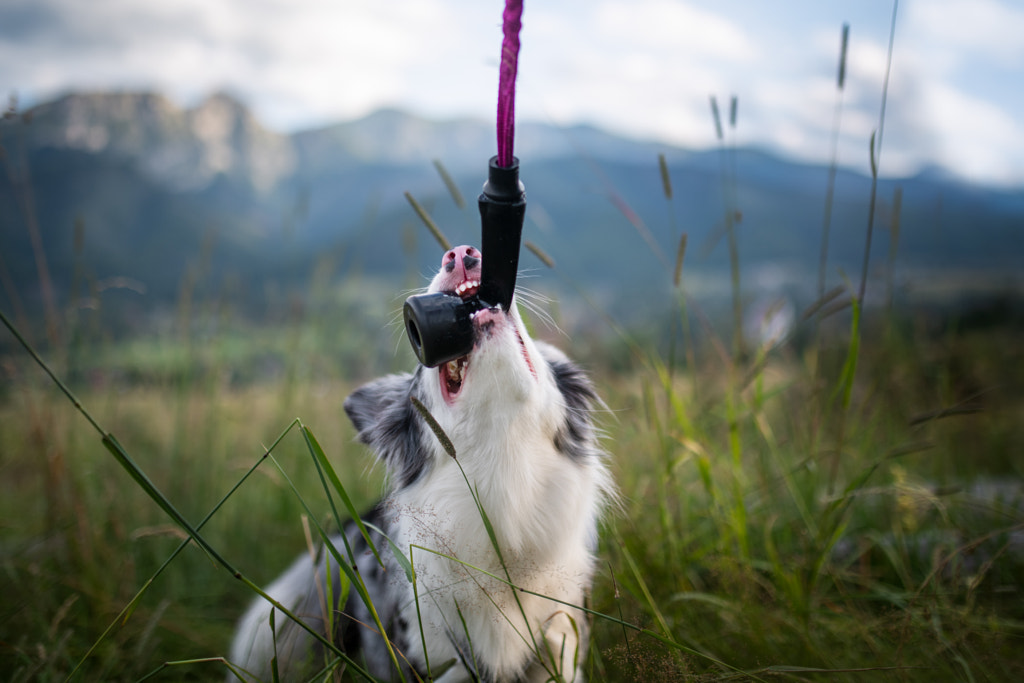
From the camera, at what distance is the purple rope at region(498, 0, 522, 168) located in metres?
1.00

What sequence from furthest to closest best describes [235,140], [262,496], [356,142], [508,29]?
[356,142], [235,140], [262,496], [508,29]

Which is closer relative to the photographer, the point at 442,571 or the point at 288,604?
the point at 442,571

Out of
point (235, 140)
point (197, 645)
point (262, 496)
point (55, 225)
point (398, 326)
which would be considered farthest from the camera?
point (235, 140)

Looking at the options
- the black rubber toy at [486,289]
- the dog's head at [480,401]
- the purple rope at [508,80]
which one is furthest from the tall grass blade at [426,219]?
the purple rope at [508,80]

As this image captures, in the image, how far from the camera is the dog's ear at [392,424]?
1775mm

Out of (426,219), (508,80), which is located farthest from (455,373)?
(508,80)

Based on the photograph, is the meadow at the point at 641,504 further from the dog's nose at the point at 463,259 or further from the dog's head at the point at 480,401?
the dog's nose at the point at 463,259

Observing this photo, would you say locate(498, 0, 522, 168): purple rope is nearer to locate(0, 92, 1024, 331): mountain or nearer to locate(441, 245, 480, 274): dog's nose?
locate(441, 245, 480, 274): dog's nose

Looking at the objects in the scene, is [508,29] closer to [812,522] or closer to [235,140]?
[812,522]

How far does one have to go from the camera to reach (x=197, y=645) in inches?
98.6

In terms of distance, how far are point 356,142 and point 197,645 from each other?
1740cm

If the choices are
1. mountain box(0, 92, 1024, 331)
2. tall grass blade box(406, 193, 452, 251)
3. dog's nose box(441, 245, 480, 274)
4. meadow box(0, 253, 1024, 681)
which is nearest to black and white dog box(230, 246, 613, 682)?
dog's nose box(441, 245, 480, 274)

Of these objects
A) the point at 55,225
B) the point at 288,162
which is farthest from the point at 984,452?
the point at 288,162

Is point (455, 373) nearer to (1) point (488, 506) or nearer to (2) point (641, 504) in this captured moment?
(1) point (488, 506)
